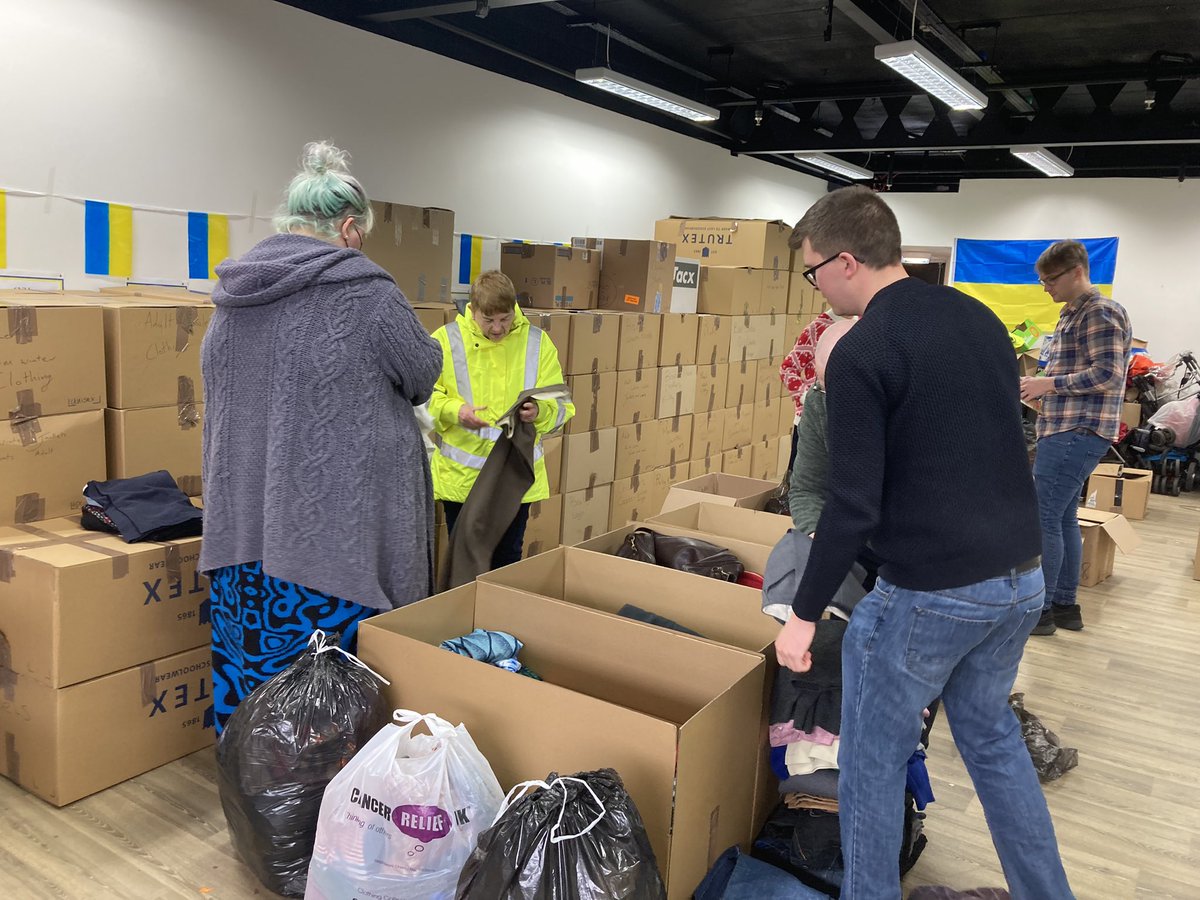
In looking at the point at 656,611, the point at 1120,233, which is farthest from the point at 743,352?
the point at 1120,233

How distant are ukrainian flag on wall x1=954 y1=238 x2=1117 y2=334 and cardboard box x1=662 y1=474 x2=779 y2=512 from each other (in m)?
6.43

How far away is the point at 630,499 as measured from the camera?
496cm

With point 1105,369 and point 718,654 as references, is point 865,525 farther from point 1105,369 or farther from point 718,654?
point 1105,369

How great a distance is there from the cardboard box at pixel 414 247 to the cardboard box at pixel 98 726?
1975 mm

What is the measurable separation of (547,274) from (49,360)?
264cm

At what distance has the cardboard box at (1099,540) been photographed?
175 inches

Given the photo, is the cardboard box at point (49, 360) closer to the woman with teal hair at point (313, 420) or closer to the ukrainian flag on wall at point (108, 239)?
the woman with teal hair at point (313, 420)

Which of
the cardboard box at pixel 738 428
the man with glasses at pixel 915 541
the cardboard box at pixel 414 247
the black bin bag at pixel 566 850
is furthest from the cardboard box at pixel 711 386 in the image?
the black bin bag at pixel 566 850

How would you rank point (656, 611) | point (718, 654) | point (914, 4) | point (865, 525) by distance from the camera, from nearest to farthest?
point (865, 525)
point (718, 654)
point (656, 611)
point (914, 4)

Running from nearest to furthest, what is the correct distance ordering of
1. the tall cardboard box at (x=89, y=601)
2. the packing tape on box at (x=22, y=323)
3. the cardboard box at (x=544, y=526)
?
the tall cardboard box at (x=89, y=601) < the packing tape on box at (x=22, y=323) < the cardboard box at (x=544, y=526)

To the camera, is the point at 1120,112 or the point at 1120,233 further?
the point at 1120,233

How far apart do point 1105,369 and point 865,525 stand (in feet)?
8.14

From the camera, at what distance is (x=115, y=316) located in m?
2.41

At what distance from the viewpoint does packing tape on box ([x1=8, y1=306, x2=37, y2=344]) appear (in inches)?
87.3
